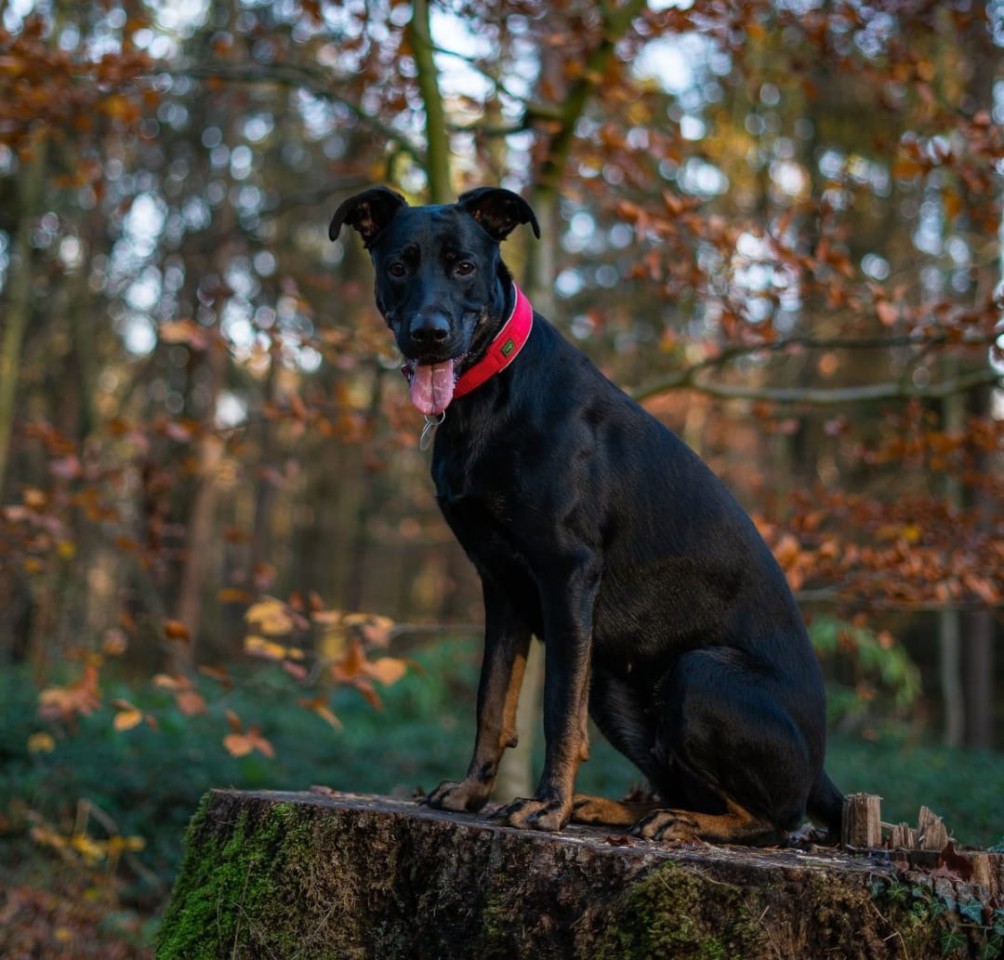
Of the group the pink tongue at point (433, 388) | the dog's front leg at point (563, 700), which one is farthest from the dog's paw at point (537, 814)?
the pink tongue at point (433, 388)

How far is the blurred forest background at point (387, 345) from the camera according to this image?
6.56 metres

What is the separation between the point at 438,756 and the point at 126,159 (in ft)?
30.6

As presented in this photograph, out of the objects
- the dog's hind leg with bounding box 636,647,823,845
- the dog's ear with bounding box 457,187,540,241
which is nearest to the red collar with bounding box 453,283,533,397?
the dog's ear with bounding box 457,187,540,241

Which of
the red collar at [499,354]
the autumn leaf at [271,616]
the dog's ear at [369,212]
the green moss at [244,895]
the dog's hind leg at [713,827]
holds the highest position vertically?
the dog's ear at [369,212]

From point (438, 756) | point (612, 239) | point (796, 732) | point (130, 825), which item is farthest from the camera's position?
point (612, 239)

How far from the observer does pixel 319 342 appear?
22.6 feet

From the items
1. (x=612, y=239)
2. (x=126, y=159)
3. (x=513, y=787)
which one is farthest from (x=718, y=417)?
(x=513, y=787)

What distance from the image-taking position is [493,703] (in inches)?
167

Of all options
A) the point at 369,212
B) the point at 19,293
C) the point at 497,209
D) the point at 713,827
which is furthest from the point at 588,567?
the point at 19,293

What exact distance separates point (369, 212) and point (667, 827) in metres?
2.50

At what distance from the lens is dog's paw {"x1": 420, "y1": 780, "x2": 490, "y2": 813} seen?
4.16 m

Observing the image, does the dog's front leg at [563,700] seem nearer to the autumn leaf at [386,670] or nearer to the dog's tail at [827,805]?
the dog's tail at [827,805]

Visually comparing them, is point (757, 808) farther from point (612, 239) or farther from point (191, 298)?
point (612, 239)

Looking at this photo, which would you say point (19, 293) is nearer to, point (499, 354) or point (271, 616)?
point (271, 616)
